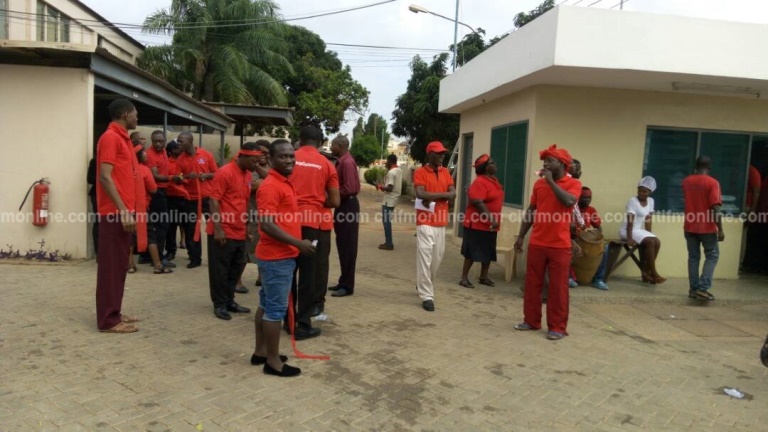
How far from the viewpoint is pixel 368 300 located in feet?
20.5

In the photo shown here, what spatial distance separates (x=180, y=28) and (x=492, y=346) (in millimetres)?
21122

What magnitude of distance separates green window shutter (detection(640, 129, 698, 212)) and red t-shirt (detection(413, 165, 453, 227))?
137 inches

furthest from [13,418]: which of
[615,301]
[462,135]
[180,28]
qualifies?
[180,28]

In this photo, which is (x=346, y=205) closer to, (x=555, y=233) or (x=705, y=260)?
(x=555, y=233)

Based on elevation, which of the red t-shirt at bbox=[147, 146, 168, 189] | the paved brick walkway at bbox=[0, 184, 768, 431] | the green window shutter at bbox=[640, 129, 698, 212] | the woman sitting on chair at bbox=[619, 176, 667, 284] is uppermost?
the green window shutter at bbox=[640, 129, 698, 212]

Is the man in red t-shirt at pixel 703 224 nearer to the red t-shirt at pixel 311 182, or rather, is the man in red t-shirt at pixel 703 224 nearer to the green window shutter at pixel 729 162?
the green window shutter at pixel 729 162

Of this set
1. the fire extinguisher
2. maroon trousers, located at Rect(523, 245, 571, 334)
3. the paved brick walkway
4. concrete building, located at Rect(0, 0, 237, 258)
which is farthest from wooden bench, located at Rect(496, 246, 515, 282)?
the fire extinguisher

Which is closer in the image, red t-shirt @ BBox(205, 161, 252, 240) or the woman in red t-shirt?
red t-shirt @ BBox(205, 161, 252, 240)

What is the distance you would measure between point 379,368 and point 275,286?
1075 millimetres

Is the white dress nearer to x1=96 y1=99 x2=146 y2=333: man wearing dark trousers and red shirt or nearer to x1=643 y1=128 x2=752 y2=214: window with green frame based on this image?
x1=643 y1=128 x2=752 y2=214: window with green frame

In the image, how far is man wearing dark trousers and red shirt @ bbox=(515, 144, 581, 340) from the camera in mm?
5012

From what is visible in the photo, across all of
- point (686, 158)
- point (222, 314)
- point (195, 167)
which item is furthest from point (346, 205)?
point (686, 158)

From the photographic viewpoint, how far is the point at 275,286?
3715 millimetres

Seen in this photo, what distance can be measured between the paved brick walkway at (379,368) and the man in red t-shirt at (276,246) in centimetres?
41
